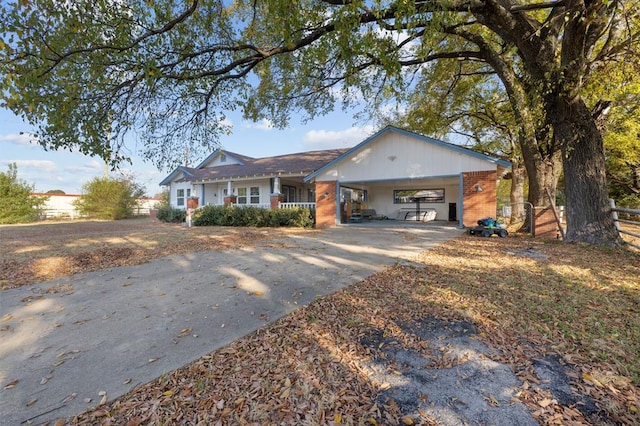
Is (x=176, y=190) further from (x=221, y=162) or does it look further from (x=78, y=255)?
(x=78, y=255)

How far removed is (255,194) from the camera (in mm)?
21422

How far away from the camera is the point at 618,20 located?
754 centimetres

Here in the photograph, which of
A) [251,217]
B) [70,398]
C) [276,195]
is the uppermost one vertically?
[276,195]

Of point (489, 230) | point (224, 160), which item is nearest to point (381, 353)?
point (489, 230)

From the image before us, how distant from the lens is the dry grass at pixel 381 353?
7.16ft

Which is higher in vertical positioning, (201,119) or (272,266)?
(201,119)

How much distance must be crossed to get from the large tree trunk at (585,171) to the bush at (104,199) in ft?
93.2

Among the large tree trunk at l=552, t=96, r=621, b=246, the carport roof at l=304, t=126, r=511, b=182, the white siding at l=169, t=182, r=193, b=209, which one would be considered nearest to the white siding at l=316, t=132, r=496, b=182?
the carport roof at l=304, t=126, r=511, b=182

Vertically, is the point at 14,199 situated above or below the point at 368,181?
below

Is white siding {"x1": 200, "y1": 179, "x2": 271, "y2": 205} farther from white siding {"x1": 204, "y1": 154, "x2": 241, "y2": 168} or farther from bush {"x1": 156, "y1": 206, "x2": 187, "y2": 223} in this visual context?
white siding {"x1": 204, "y1": 154, "x2": 241, "y2": 168}

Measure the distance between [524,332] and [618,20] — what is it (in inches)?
361

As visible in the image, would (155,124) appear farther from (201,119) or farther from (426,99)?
(426,99)

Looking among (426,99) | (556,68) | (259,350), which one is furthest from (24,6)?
(426,99)

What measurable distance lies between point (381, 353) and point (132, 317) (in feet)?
10.7
